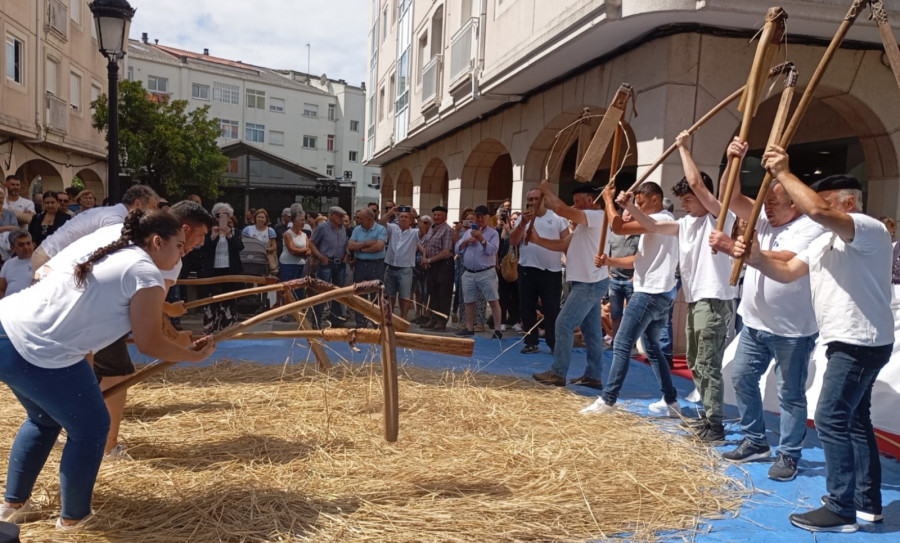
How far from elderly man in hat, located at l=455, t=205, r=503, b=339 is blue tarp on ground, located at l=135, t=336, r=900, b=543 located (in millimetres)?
1497

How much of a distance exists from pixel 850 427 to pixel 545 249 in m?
5.00

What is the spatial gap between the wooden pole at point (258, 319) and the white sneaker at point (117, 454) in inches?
30.4

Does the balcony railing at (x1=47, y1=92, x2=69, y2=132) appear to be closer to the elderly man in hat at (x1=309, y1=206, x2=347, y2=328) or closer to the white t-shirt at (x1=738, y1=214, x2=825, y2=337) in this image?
the elderly man in hat at (x1=309, y1=206, x2=347, y2=328)

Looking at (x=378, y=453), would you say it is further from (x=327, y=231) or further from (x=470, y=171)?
(x=470, y=171)

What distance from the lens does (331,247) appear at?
9.85m

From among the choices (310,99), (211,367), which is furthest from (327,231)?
(310,99)

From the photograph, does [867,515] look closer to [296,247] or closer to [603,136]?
[603,136]

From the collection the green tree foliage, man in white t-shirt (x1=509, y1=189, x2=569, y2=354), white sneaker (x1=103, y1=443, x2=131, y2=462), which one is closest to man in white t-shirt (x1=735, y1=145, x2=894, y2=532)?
white sneaker (x1=103, y1=443, x2=131, y2=462)

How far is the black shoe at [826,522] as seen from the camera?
359 cm

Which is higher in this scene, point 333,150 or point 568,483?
point 333,150

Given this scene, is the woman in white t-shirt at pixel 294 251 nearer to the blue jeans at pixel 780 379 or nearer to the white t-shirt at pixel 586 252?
the white t-shirt at pixel 586 252

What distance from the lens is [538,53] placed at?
9.98m

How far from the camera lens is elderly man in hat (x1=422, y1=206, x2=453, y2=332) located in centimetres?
1027

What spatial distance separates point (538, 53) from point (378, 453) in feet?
24.1
